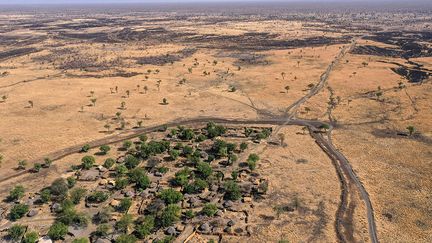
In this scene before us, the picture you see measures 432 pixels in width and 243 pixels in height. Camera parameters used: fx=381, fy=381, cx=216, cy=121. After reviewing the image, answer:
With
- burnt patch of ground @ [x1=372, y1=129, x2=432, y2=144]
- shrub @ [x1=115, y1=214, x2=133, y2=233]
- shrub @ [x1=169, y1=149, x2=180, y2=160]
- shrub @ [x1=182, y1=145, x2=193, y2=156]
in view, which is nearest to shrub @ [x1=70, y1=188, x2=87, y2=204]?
shrub @ [x1=115, y1=214, x2=133, y2=233]

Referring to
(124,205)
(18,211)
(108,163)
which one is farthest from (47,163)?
(124,205)

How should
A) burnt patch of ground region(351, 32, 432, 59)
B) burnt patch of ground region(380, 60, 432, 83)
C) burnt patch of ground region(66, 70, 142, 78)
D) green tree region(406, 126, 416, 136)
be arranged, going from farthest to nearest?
burnt patch of ground region(351, 32, 432, 59) → burnt patch of ground region(66, 70, 142, 78) → burnt patch of ground region(380, 60, 432, 83) → green tree region(406, 126, 416, 136)

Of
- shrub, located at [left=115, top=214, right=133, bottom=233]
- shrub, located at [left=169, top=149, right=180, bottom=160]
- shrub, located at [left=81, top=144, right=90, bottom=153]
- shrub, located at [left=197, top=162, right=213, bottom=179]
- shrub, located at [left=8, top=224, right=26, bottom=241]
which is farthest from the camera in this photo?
shrub, located at [left=81, top=144, right=90, bottom=153]

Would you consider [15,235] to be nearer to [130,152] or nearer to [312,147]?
[130,152]

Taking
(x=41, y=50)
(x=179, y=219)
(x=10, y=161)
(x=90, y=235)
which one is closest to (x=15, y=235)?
(x=90, y=235)

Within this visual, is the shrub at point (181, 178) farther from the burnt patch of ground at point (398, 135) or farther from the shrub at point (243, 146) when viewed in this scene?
the burnt patch of ground at point (398, 135)

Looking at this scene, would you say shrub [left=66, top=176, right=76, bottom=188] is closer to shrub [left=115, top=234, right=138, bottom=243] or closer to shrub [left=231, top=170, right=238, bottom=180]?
shrub [left=115, top=234, right=138, bottom=243]
